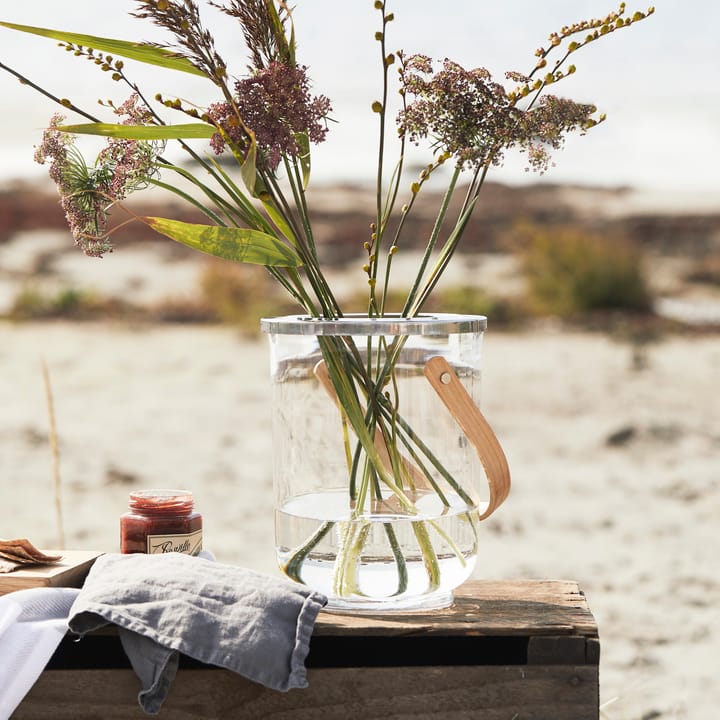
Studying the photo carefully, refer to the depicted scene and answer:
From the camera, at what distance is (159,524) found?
4.90 ft

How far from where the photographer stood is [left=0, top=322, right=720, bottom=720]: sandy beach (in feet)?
11.5

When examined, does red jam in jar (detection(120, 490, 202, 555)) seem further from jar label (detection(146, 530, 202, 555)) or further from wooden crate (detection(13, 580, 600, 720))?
wooden crate (detection(13, 580, 600, 720))

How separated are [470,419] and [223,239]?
40 cm

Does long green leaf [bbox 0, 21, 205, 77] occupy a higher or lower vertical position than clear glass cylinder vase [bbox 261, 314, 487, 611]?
higher

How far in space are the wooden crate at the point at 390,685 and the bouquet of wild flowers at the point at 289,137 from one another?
0.13 m

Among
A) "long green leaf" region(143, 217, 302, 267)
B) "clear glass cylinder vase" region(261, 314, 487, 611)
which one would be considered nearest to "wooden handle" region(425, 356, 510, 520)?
"clear glass cylinder vase" region(261, 314, 487, 611)

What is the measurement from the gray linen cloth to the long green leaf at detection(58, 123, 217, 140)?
0.55 metres

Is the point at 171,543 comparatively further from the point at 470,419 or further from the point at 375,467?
the point at 470,419

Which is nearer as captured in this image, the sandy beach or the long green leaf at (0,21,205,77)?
the long green leaf at (0,21,205,77)

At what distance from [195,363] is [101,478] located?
2.30 metres

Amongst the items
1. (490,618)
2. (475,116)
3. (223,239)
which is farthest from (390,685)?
(475,116)

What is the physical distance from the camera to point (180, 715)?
50.4 inches

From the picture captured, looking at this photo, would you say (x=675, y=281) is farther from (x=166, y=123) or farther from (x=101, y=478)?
(x=166, y=123)

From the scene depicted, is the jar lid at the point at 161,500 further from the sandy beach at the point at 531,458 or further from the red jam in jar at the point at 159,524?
the sandy beach at the point at 531,458
